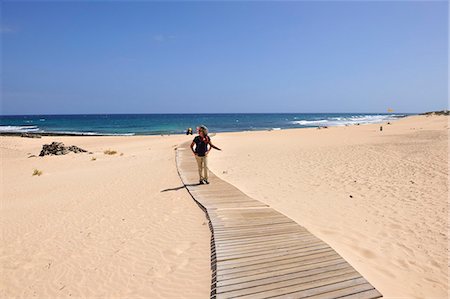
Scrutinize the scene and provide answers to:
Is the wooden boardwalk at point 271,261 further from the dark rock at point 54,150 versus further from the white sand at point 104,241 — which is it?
the dark rock at point 54,150

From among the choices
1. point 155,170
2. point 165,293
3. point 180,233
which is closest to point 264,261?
point 165,293

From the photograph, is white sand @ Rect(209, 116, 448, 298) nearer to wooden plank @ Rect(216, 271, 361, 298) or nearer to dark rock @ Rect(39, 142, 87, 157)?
wooden plank @ Rect(216, 271, 361, 298)

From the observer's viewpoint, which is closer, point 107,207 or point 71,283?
point 71,283

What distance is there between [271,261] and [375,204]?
4.72 metres

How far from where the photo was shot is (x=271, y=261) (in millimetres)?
4730

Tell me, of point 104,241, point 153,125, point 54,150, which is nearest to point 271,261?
point 104,241

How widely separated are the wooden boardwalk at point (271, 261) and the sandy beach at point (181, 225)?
13.0 inches

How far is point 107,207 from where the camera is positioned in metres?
8.62

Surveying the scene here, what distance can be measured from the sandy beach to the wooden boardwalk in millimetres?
329

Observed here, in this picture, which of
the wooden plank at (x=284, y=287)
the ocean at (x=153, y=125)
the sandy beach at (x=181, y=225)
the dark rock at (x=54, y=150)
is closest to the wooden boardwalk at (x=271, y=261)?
the wooden plank at (x=284, y=287)

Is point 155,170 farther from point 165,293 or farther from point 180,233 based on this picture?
point 165,293

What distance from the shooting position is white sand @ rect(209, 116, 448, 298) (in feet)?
16.0

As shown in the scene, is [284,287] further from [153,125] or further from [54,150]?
[153,125]

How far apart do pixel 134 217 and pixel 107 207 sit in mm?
1461
